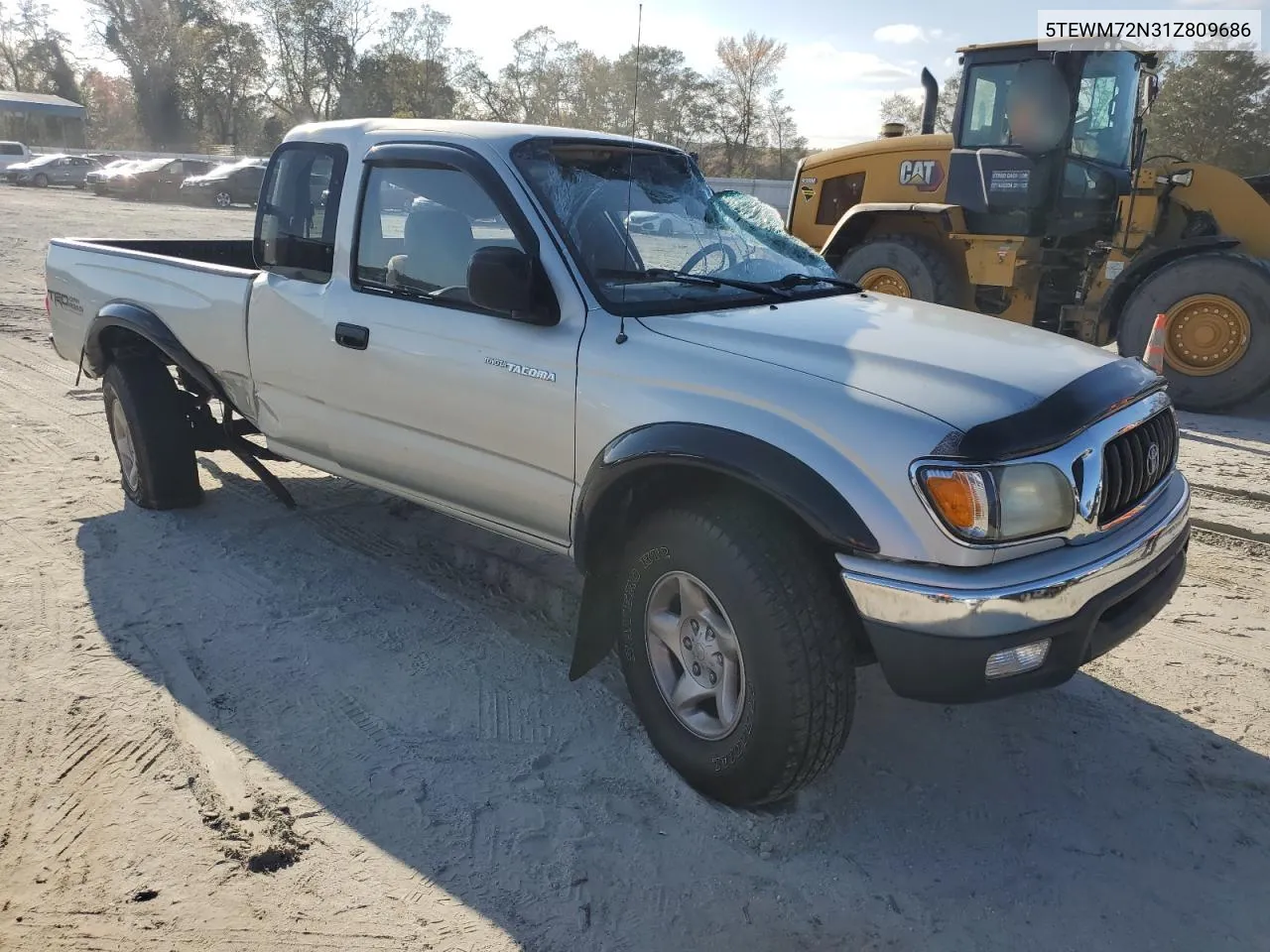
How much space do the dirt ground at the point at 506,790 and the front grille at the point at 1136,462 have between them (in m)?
0.97

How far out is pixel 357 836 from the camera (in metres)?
2.74

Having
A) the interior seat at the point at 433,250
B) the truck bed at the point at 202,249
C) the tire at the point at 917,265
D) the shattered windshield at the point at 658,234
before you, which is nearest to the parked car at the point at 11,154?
the truck bed at the point at 202,249

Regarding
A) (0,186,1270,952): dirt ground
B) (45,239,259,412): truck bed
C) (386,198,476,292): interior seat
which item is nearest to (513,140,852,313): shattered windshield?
(386,198,476,292): interior seat

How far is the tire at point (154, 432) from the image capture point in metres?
4.98

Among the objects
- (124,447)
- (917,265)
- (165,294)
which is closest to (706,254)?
(165,294)

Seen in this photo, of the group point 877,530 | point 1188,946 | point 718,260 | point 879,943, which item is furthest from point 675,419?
point 1188,946

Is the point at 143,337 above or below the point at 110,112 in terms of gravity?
below

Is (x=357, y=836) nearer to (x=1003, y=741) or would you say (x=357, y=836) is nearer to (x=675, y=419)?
(x=675, y=419)

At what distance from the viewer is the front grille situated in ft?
8.71

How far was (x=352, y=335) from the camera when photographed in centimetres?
376

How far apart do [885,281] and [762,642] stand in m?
7.32

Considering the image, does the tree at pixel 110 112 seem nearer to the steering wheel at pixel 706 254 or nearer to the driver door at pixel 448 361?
the driver door at pixel 448 361

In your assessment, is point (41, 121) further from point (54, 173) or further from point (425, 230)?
point (425, 230)

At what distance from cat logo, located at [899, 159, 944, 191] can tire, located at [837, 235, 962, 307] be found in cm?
66
